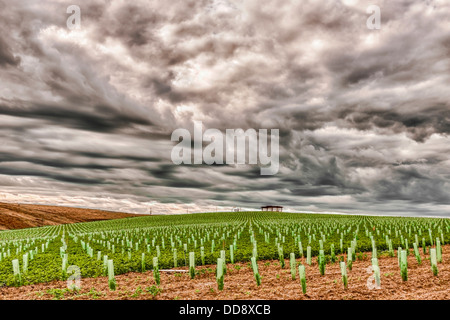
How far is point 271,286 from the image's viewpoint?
12008mm

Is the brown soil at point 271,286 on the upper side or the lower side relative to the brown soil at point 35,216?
upper

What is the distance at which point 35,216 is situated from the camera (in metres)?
132

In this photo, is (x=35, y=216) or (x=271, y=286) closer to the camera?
(x=271, y=286)

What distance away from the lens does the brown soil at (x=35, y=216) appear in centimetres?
11325

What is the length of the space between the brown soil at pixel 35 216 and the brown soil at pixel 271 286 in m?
114

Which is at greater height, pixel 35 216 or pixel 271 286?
pixel 271 286

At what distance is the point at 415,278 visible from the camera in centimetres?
1191

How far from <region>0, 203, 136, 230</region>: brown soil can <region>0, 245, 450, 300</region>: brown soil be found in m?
114

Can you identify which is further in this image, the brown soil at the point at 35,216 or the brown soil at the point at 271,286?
the brown soil at the point at 35,216

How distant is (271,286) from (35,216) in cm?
14358

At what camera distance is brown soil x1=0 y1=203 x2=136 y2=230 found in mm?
113250

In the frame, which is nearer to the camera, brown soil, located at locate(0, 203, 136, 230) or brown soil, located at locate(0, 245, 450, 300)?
brown soil, located at locate(0, 245, 450, 300)
